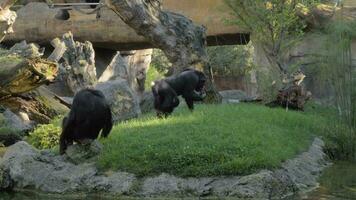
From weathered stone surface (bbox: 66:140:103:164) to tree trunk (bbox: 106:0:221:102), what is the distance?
5.94m

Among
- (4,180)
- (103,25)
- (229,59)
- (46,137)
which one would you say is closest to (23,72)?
(46,137)

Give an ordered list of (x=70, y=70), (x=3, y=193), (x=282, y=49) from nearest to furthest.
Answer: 1. (x=3, y=193)
2. (x=70, y=70)
3. (x=282, y=49)

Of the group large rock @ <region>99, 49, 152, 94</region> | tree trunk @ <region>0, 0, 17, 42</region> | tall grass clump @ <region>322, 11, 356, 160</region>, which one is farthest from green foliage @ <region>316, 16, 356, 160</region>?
large rock @ <region>99, 49, 152, 94</region>

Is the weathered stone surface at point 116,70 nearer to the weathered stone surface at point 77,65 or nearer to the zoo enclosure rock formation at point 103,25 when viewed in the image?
the zoo enclosure rock formation at point 103,25

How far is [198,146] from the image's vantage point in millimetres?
10312

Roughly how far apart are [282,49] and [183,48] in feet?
13.4

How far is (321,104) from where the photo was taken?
19.6 metres

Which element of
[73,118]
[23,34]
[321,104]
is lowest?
[321,104]

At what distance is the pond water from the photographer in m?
9.38

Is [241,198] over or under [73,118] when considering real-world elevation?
under

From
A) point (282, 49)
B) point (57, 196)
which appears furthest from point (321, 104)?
point (57, 196)

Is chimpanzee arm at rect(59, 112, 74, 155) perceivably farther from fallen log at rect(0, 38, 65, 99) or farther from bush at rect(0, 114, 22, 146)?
bush at rect(0, 114, 22, 146)

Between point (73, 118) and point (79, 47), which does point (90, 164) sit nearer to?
point (73, 118)

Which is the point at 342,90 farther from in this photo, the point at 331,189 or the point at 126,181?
the point at 126,181
